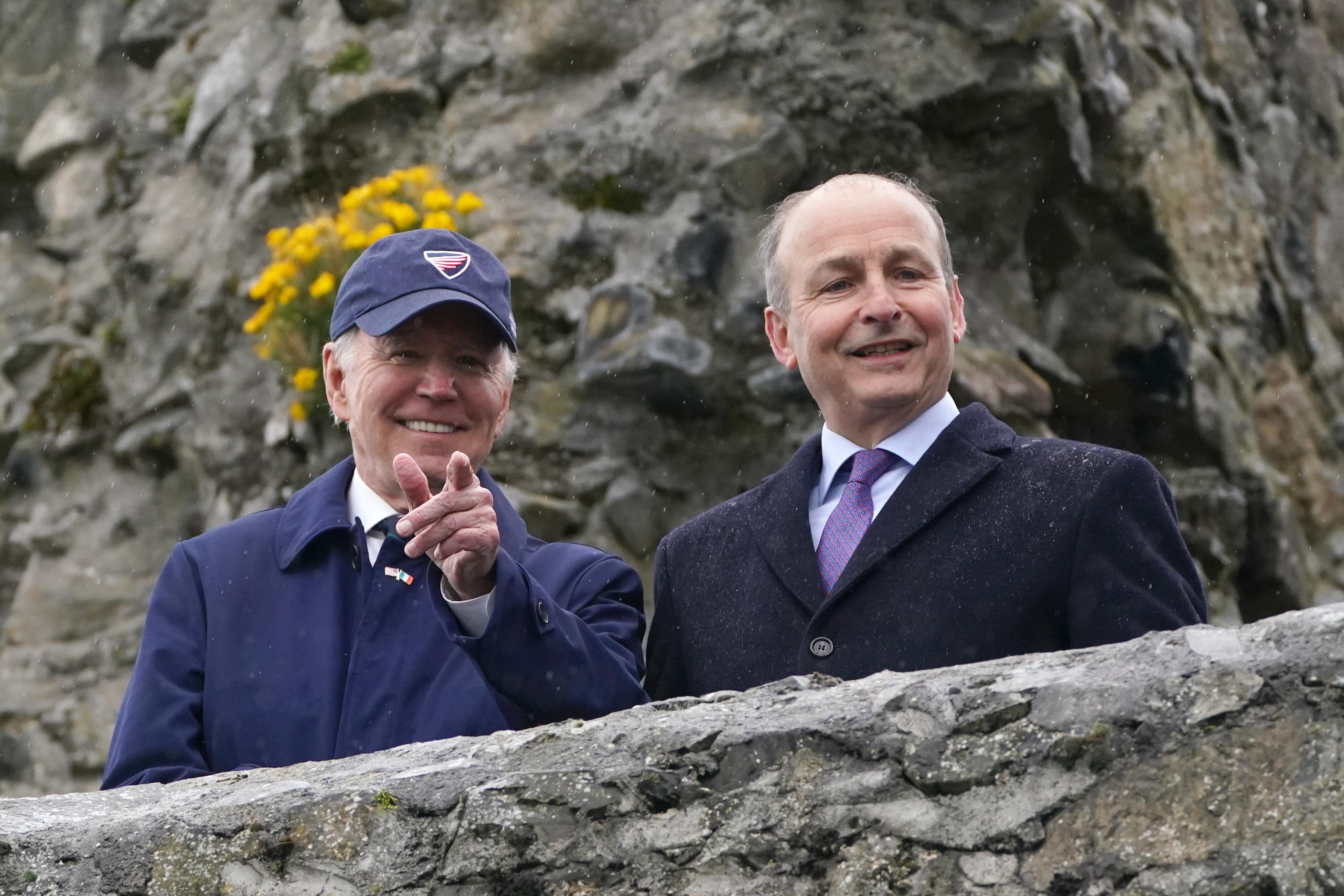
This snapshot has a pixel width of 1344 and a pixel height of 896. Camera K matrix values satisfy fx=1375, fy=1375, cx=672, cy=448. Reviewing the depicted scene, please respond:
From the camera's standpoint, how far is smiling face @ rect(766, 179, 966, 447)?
230 cm

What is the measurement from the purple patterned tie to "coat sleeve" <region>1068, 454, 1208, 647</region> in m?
0.37

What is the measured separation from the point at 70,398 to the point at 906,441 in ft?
15.5

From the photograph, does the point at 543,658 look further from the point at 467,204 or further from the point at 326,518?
the point at 467,204

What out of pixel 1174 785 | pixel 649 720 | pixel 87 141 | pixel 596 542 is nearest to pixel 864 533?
pixel 649 720

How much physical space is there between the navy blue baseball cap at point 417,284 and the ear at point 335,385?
5 cm

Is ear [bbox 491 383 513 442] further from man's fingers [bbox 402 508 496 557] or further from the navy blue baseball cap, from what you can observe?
man's fingers [bbox 402 508 496 557]

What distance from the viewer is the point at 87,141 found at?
648cm

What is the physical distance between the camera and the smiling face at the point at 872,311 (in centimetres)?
230

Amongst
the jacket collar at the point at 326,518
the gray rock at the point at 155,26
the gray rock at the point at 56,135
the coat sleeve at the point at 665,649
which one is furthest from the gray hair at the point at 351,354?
the gray rock at the point at 56,135

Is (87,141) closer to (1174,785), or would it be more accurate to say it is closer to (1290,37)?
(1290,37)

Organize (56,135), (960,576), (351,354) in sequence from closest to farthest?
(960,576), (351,354), (56,135)

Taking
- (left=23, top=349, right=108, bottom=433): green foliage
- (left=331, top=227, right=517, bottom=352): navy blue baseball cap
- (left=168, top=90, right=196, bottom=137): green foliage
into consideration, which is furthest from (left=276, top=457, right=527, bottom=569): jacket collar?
(left=168, top=90, right=196, bottom=137): green foliage

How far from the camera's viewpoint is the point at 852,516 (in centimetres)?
231

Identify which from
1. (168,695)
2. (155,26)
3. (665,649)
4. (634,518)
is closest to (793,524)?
(665,649)
